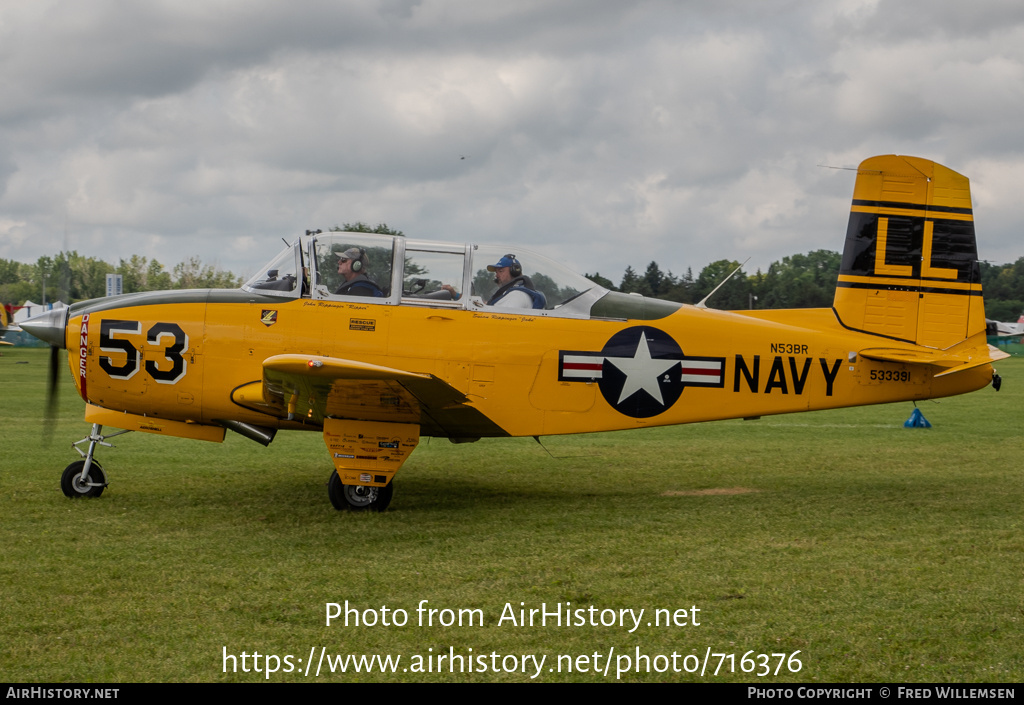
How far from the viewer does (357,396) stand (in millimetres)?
7180

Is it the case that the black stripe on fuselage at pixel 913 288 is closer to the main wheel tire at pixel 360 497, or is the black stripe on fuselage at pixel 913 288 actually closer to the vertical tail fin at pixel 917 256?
the vertical tail fin at pixel 917 256

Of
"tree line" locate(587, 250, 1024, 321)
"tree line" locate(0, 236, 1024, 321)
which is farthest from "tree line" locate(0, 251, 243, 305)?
"tree line" locate(587, 250, 1024, 321)

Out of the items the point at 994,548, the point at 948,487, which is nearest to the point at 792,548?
the point at 994,548

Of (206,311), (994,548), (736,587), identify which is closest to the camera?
(736,587)

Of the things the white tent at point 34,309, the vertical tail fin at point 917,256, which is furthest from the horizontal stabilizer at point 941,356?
the white tent at point 34,309

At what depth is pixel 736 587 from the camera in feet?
17.5

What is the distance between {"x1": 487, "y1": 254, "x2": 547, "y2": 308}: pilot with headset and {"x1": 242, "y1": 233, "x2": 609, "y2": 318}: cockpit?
0.10 feet

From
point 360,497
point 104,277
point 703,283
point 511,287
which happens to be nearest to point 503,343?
point 511,287

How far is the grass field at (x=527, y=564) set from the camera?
4266 millimetres

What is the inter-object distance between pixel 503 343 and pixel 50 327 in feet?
13.9

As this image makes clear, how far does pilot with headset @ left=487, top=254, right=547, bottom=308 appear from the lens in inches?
317

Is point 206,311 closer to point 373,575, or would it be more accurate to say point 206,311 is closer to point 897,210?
point 373,575

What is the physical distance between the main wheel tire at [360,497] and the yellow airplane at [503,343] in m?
0.02
